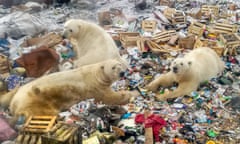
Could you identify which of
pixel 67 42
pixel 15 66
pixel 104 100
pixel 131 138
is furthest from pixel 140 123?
pixel 67 42

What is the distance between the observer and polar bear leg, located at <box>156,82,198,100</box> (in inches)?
304

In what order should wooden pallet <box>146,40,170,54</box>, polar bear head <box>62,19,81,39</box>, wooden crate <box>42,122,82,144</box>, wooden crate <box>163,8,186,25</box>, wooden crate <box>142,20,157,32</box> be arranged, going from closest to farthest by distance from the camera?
1. wooden crate <box>42,122,82,144</box>
2. polar bear head <box>62,19,81,39</box>
3. wooden pallet <box>146,40,170,54</box>
4. wooden crate <box>142,20,157,32</box>
5. wooden crate <box>163,8,186,25</box>

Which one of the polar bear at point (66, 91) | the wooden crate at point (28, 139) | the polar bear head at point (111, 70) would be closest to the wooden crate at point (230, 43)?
the polar bear at point (66, 91)

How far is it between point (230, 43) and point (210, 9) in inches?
107

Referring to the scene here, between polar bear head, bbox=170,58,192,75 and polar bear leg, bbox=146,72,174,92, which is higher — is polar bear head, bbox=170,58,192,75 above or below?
above

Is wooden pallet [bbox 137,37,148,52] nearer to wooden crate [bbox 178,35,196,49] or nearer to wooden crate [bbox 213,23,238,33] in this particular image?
wooden crate [bbox 178,35,196,49]

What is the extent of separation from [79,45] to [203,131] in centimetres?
336

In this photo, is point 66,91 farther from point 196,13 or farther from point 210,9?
point 210,9

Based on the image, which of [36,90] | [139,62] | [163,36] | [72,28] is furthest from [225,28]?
[36,90]

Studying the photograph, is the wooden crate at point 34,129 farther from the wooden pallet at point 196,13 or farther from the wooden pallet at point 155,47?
the wooden pallet at point 196,13

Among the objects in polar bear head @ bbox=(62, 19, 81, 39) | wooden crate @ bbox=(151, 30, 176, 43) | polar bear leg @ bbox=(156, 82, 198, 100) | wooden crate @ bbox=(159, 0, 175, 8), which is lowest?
polar bear leg @ bbox=(156, 82, 198, 100)

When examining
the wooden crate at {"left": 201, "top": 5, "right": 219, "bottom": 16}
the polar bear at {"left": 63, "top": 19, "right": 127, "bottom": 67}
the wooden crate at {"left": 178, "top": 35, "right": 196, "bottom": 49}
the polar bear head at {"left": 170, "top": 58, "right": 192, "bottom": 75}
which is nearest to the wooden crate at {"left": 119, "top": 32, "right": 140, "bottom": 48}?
the wooden crate at {"left": 178, "top": 35, "right": 196, "bottom": 49}

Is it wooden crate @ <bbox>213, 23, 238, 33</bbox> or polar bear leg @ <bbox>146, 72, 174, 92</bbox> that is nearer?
polar bear leg @ <bbox>146, 72, 174, 92</bbox>

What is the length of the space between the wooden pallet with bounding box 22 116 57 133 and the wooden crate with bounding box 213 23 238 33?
5.55m
